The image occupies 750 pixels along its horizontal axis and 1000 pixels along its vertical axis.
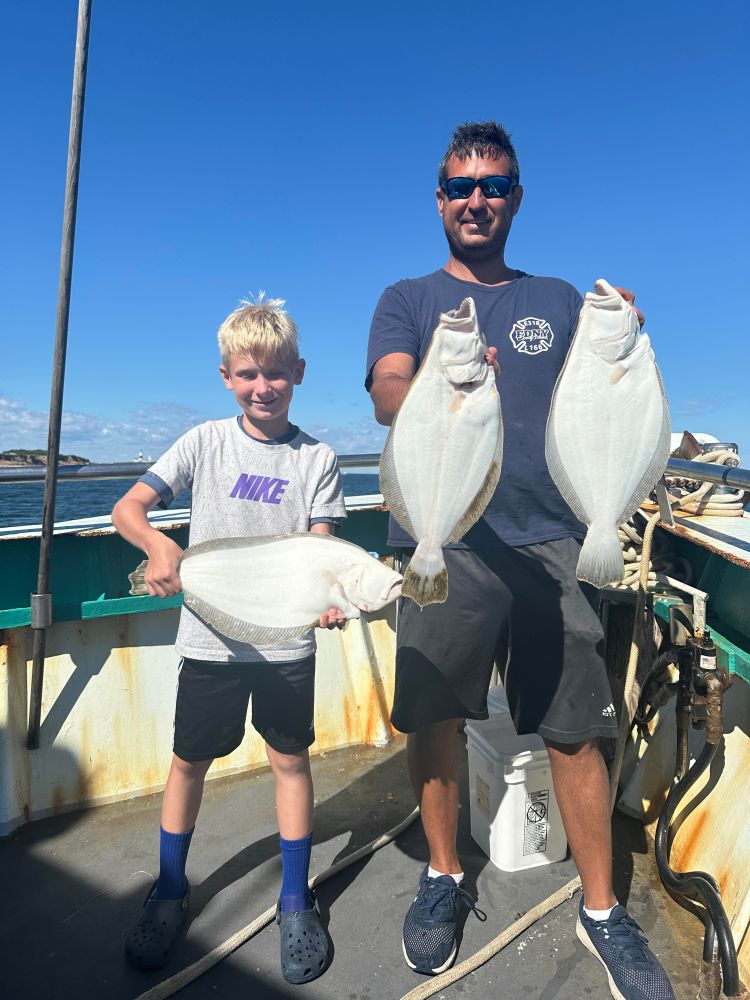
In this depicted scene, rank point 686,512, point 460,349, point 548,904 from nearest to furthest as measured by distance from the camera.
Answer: point 460,349 → point 548,904 → point 686,512

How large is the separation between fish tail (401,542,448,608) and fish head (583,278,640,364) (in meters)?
0.76

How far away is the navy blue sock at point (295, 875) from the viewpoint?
2447mm

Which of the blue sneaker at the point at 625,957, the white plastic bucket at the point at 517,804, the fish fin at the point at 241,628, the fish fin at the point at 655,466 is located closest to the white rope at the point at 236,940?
the white plastic bucket at the point at 517,804

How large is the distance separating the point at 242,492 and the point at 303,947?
1681mm

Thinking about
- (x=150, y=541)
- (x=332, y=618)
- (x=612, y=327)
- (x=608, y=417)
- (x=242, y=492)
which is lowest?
(x=332, y=618)

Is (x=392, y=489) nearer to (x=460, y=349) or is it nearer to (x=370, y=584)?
(x=370, y=584)

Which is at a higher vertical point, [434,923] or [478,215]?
[478,215]

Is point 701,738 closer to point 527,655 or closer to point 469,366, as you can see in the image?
point 527,655

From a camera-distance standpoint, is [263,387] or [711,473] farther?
[711,473]

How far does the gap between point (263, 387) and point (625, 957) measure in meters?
2.36

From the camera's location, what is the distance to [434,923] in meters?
2.40

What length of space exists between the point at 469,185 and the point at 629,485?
4.21ft

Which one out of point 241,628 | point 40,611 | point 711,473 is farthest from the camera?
point 40,611

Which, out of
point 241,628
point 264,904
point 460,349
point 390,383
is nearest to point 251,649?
point 241,628
